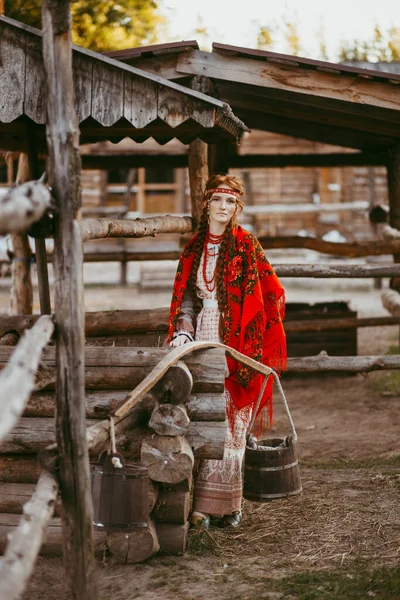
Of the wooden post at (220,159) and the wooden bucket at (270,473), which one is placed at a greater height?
the wooden post at (220,159)

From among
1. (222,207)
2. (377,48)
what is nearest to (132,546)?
(222,207)

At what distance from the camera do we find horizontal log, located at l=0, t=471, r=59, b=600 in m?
2.42

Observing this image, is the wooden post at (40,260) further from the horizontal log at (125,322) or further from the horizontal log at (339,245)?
the horizontal log at (339,245)

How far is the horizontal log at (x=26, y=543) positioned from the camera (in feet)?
7.93

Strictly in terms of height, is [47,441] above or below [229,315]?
below

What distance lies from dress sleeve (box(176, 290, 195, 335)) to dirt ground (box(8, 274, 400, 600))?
120 centimetres

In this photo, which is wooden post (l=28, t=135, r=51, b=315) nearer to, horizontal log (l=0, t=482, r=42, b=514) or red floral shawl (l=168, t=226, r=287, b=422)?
red floral shawl (l=168, t=226, r=287, b=422)

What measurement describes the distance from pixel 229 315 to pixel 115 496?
5.22ft

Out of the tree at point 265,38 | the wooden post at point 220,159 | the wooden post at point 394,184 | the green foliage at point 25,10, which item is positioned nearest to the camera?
the wooden post at point 220,159

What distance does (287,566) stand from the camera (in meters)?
4.11

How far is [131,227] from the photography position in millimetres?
5566

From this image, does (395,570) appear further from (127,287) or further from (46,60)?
(127,287)

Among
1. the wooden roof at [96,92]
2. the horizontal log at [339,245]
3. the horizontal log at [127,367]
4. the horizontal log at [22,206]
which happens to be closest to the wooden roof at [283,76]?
the wooden roof at [96,92]

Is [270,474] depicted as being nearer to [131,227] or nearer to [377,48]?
[131,227]
